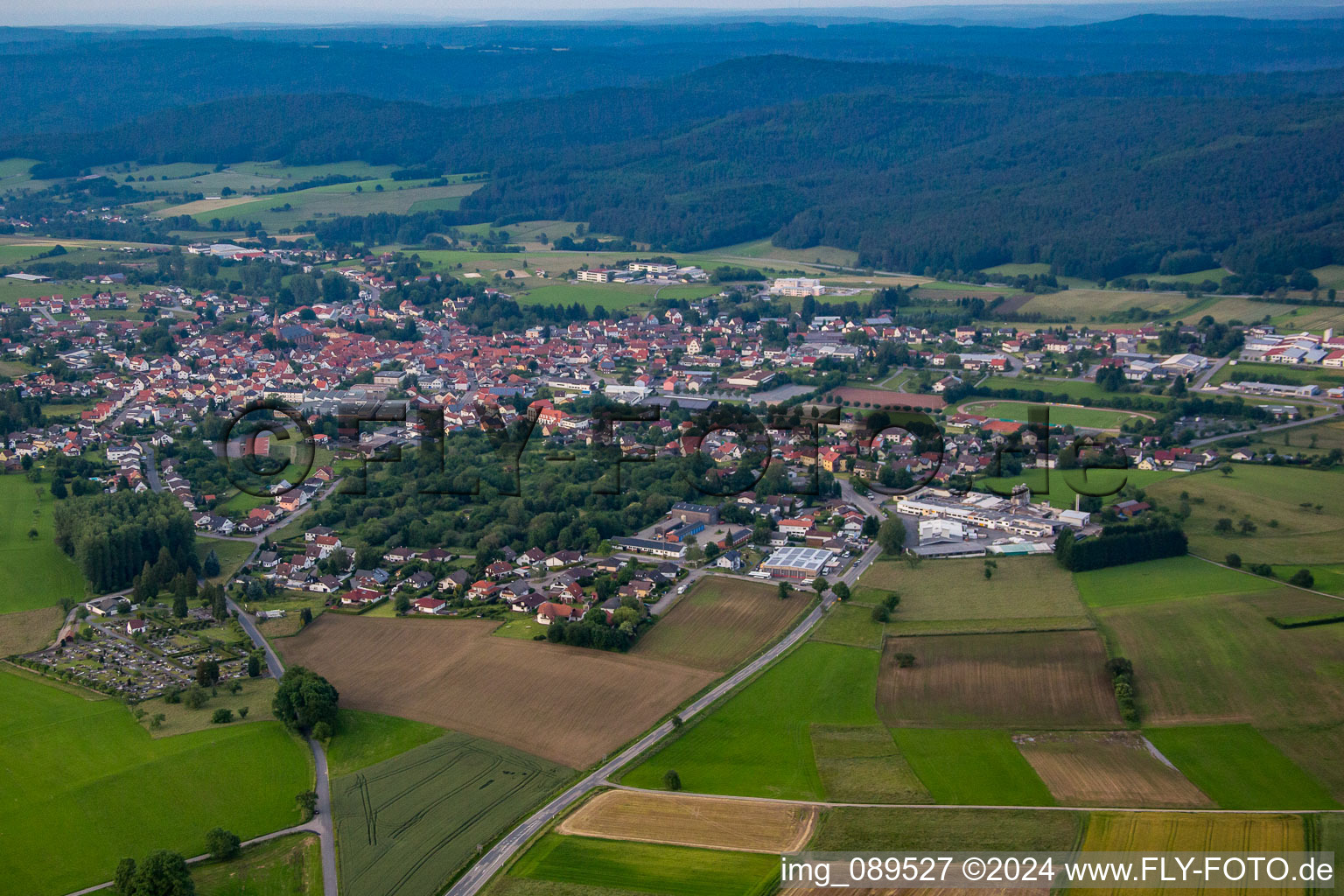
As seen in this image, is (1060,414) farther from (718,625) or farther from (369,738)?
(369,738)

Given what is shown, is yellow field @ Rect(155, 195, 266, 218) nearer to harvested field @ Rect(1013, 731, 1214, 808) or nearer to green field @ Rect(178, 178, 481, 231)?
A: green field @ Rect(178, 178, 481, 231)

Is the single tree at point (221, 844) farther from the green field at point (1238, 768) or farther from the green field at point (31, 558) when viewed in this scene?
the green field at point (1238, 768)

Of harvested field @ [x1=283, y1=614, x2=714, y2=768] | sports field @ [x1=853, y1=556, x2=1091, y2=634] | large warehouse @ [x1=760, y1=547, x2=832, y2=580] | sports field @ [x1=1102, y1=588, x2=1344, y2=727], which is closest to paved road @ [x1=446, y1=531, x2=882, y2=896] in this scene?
harvested field @ [x1=283, y1=614, x2=714, y2=768]

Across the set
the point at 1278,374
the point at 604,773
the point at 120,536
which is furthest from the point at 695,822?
Answer: the point at 1278,374

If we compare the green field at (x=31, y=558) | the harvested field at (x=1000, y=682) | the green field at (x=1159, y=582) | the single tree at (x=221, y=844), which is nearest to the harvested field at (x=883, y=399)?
the green field at (x=1159, y=582)

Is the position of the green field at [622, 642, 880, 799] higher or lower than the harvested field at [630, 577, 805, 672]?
higher

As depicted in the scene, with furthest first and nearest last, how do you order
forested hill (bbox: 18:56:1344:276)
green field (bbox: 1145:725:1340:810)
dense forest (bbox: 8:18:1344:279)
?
forested hill (bbox: 18:56:1344:276) → dense forest (bbox: 8:18:1344:279) → green field (bbox: 1145:725:1340:810)
